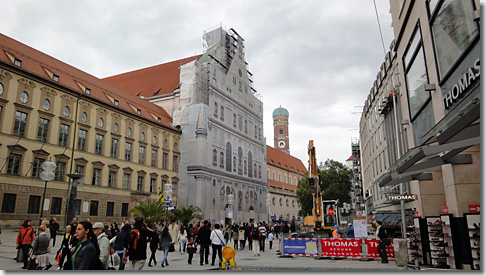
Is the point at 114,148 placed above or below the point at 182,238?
above

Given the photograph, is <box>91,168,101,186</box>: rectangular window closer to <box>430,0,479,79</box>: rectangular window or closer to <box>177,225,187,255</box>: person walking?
<box>177,225,187,255</box>: person walking

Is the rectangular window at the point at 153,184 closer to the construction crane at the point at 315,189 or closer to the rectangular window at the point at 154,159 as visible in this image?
the rectangular window at the point at 154,159

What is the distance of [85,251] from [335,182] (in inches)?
2337

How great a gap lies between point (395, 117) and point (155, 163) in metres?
29.1

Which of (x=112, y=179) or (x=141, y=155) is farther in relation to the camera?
(x=141, y=155)

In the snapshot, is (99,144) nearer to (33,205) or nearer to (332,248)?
(33,205)

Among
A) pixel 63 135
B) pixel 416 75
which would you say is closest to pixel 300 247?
pixel 416 75

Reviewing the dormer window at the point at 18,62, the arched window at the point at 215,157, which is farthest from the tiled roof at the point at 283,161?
the dormer window at the point at 18,62

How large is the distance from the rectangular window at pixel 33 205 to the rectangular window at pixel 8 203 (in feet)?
4.35

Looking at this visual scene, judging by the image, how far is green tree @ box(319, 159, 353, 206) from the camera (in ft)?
199

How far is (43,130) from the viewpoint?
32094 millimetres

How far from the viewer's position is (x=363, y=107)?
49.2m

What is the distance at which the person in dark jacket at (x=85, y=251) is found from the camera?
523 cm

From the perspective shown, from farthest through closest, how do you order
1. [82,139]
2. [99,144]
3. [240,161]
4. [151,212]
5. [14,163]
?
[240,161], [99,144], [82,139], [151,212], [14,163]
